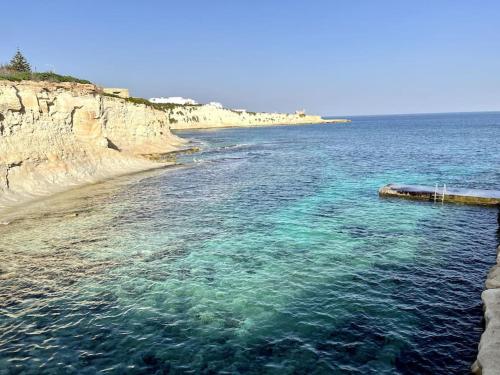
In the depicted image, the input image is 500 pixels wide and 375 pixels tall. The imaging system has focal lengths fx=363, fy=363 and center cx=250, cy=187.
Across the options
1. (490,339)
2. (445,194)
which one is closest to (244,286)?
(490,339)

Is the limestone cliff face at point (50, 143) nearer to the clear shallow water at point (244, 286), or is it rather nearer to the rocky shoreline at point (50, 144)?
the rocky shoreline at point (50, 144)

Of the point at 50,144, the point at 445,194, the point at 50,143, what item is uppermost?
the point at 50,143

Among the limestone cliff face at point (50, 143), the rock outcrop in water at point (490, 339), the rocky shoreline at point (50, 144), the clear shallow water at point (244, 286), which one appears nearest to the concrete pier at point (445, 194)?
the clear shallow water at point (244, 286)

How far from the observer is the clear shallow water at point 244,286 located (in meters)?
12.6

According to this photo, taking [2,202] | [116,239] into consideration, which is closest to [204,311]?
[116,239]

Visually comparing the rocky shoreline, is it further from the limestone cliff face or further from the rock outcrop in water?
the rock outcrop in water

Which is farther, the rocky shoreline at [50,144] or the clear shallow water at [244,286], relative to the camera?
the rocky shoreline at [50,144]

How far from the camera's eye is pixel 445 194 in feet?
112

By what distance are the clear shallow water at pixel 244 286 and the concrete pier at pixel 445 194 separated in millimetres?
1925

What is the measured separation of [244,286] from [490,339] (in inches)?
389

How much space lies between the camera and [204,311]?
15336 millimetres

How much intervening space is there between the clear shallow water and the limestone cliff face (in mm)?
6033

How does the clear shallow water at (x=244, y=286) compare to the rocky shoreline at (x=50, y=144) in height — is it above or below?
below

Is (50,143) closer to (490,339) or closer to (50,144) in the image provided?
(50,144)
